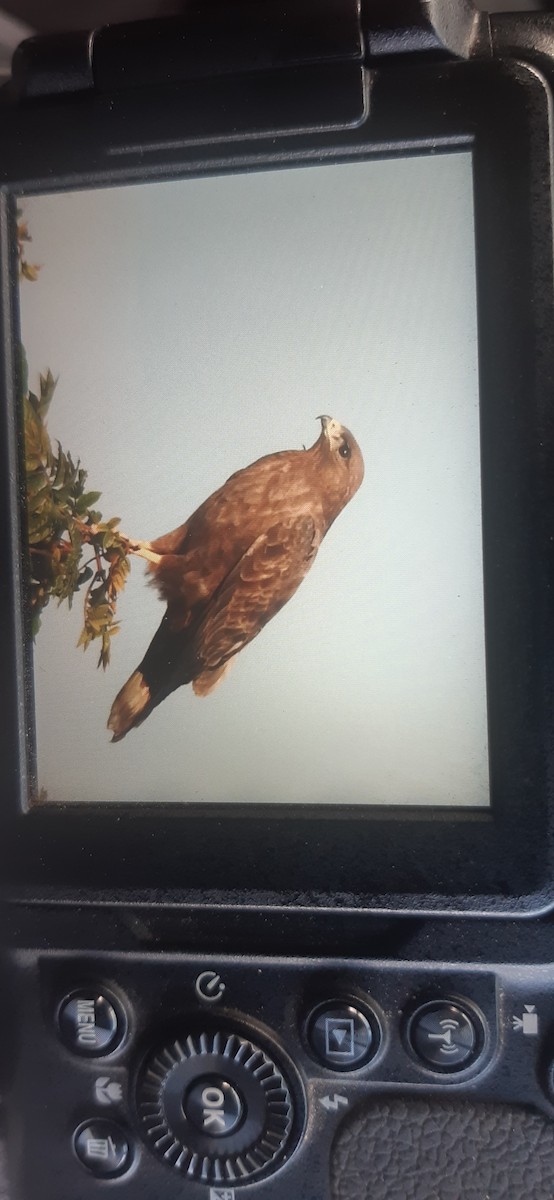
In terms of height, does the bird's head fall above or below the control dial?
above

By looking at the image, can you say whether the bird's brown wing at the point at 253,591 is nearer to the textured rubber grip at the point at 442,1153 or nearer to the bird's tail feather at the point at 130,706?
the bird's tail feather at the point at 130,706

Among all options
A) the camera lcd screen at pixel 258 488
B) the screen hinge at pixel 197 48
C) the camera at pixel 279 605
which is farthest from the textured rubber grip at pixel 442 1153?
the screen hinge at pixel 197 48

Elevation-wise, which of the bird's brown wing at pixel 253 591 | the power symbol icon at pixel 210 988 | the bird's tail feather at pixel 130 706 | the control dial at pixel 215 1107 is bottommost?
the control dial at pixel 215 1107

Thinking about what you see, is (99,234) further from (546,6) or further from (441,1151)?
(441,1151)

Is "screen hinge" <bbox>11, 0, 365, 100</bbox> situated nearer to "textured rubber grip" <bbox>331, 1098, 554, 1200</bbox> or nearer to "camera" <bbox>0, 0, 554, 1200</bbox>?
"camera" <bbox>0, 0, 554, 1200</bbox>

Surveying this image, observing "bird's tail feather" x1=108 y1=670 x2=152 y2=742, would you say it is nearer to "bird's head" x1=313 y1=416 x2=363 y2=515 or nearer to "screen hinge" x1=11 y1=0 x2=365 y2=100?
"bird's head" x1=313 y1=416 x2=363 y2=515

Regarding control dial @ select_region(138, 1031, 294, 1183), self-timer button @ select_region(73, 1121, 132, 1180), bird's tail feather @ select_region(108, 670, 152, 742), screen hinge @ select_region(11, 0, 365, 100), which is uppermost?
screen hinge @ select_region(11, 0, 365, 100)

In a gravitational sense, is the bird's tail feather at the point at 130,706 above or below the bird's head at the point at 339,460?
below

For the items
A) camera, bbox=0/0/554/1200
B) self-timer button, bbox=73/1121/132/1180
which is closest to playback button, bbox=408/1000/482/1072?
camera, bbox=0/0/554/1200

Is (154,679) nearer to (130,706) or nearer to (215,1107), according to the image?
(130,706)
